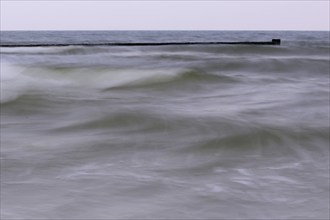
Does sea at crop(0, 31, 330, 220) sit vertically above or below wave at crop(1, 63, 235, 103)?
below

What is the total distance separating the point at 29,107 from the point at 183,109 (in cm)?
225

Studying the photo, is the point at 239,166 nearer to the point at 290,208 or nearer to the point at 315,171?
the point at 315,171

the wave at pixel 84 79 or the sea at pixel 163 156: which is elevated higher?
the wave at pixel 84 79

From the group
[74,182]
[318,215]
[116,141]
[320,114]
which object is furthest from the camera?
[320,114]

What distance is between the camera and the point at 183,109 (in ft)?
26.5

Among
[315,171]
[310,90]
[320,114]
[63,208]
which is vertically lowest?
[63,208]

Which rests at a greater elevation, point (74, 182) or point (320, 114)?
point (320, 114)

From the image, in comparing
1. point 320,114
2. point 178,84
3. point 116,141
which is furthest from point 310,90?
point 116,141

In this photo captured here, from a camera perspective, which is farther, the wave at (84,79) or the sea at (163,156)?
the wave at (84,79)

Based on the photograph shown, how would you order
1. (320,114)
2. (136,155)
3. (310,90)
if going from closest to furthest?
(136,155) < (320,114) < (310,90)

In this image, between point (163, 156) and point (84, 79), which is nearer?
point (163, 156)

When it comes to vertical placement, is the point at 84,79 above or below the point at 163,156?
above

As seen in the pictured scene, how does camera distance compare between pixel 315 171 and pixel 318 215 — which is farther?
pixel 315 171

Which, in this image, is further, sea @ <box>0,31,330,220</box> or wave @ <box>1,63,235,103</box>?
wave @ <box>1,63,235,103</box>
